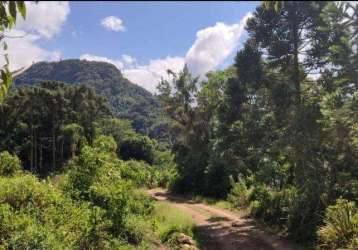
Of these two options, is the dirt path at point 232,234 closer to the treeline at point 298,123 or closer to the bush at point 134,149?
the treeline at point 298,123

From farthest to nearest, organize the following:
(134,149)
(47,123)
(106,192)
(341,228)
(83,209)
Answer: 1. (134,149)
2. (47,123)
3. (106,192)
4. (341,228)
5. (83,209)

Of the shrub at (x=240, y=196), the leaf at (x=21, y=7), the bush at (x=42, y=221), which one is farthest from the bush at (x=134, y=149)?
the leaf at (x=21, y=7)

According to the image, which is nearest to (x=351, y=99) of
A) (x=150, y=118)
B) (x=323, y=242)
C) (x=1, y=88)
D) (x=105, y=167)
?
(x=323, y=242)

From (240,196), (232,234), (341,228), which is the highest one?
(341,228)

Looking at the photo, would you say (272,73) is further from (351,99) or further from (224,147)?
(351,99)

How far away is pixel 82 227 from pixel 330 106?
8212 millimetres

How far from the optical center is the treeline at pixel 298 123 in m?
13.0

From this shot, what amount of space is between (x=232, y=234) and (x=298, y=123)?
4.96 meters

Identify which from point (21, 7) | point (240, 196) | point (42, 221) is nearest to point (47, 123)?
point (240, 196)

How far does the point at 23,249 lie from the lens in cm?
920

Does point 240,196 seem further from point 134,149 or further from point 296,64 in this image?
point 134,149

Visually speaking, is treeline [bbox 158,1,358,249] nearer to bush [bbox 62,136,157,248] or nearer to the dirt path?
the dirt path

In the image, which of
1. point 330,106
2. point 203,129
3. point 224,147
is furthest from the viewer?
point 203,129

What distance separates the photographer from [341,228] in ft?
41.4
